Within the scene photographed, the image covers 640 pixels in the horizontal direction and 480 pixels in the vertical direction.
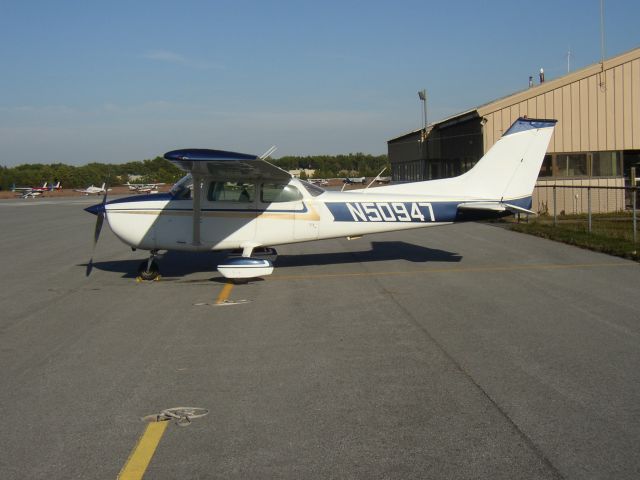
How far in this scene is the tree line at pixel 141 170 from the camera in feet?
337

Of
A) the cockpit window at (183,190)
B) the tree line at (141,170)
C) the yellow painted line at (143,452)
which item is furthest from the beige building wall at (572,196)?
the tree line at (141,170)

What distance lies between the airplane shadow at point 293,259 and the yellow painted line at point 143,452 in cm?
706

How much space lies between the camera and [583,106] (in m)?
21.6

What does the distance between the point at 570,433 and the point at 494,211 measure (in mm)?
7858

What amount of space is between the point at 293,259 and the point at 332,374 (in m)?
7.94

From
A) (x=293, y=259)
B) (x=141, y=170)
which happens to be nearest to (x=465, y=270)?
(x=293, y=259)

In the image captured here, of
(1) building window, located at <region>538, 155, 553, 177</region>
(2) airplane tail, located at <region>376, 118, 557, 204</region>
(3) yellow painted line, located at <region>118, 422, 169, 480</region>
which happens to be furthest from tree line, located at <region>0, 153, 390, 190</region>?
(3) yellow painted line, located at <region>118, 422, 169, 480</region>

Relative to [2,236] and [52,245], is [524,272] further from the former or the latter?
[2,236]

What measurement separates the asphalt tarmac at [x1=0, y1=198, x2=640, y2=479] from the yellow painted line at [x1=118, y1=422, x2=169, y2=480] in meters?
0.04

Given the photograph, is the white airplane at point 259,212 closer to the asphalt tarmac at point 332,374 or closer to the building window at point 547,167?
the asphalt tarmac at point 332,374

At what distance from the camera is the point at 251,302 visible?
9055 millimetres

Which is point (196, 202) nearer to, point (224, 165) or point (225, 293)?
point (224, 165)

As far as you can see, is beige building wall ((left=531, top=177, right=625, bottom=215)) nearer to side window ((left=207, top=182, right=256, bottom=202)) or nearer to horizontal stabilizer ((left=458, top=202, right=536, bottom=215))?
horizontal stabilizer ((left=458, top=202, right=536, bottom=215))

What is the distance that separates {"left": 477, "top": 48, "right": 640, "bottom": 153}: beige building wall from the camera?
21.5 meters
